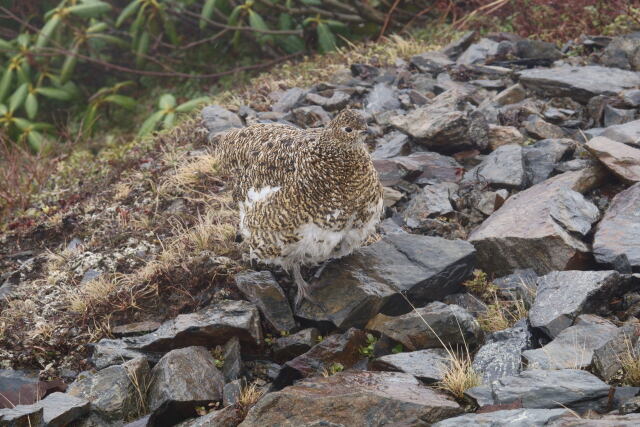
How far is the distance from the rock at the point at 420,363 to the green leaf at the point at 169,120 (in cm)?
532

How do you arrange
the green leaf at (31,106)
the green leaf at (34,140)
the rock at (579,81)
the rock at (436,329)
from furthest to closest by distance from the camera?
the green leaf at (31,106) < the green leaf at (34,140) < the rock at (579,81) < the rock at (436,329)

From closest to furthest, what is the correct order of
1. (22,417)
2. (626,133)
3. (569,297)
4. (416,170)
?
1. (22,417)
2. (569,297)
3. (626,133)
4. (416,170)

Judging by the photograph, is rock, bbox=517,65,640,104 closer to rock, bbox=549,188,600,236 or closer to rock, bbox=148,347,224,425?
rock, bbox=549,188,600,236

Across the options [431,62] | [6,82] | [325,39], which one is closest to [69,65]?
[6,82]

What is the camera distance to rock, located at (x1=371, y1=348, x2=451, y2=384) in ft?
13.2

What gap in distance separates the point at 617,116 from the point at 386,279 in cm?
315

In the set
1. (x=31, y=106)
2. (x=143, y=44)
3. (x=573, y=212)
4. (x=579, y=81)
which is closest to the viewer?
(x=573, y=212)

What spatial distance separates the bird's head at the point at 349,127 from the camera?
4.44 metres

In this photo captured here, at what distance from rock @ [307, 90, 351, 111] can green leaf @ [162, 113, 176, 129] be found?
1.82m

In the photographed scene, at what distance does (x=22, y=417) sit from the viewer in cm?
397

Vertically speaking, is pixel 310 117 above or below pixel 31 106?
above

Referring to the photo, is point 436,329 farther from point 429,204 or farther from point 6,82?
point 6,82

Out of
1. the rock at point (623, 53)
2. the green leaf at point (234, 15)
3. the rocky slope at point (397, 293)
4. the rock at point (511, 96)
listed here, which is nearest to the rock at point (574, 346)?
the rocky slope at point (397, 293)

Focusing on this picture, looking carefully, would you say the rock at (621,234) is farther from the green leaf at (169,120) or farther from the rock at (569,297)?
the green leaf at (169,120)
